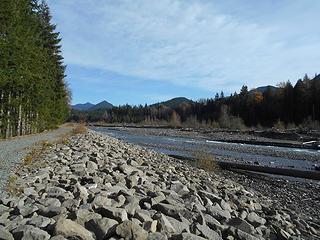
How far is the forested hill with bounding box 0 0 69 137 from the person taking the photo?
29078 millimetres

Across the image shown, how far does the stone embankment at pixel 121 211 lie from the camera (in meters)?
7.95

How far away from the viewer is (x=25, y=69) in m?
32.5

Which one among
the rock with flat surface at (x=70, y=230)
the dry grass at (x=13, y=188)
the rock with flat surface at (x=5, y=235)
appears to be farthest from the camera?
the dry grass at (x=13, y=188)

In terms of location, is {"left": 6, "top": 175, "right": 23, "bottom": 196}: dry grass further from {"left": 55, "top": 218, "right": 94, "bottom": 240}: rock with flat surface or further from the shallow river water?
the shallow river water

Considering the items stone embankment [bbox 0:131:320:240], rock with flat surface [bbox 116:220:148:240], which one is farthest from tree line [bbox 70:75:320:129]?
rock with flat surface [bbox 116:220:148:240]

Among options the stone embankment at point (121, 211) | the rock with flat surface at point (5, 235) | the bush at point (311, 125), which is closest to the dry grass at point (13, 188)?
the stone embankment at point (121, 211)

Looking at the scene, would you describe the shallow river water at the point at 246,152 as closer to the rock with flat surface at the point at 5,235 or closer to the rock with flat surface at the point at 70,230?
the rock with flat surface at the point at 70,230

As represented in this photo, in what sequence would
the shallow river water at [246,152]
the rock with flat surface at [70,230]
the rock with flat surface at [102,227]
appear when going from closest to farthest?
1. the rock with flat surface at [70,230]
2. the rock with flat surface at [102,227]
3. the shallow river water at [246,152]

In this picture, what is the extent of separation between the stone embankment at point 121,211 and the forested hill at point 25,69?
52.1ft

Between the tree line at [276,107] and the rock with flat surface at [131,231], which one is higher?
the tree line at [276,107]

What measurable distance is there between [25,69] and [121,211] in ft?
85.3

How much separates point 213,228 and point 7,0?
77.1ft

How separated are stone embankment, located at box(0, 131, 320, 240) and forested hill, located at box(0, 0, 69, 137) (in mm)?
15867

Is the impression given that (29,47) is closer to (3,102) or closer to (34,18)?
(3,102)
